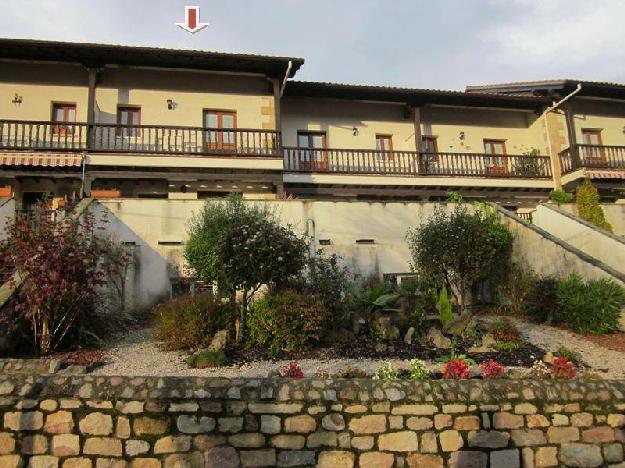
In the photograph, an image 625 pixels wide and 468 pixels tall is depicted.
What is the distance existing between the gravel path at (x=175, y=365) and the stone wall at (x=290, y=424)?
7.39 feet

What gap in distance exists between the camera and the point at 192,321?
8.48m

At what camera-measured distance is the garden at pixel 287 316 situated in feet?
24.8

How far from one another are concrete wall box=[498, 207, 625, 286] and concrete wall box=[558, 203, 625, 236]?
370cm

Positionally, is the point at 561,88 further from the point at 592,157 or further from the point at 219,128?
the point at 219,128

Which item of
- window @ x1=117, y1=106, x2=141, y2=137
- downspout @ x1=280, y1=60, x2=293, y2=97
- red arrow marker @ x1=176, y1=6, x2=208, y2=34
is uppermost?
red arrow marker @ x1=176, y1=6, x2=208, y2=34

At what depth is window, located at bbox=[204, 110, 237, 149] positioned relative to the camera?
16.8 meters

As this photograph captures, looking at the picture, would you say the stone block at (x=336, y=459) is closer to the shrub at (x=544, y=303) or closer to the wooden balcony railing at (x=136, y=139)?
the shrub at (x=544, y=303)

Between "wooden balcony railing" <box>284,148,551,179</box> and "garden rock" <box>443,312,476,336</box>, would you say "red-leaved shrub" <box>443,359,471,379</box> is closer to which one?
"garden rock" <box>443,312,476,336</box>

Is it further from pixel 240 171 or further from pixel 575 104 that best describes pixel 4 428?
pixel 575 104

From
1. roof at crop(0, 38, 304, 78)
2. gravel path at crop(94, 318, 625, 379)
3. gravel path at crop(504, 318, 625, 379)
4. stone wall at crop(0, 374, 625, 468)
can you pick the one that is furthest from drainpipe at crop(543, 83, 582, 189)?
stone wall at crop(0, 374, 625, 468)

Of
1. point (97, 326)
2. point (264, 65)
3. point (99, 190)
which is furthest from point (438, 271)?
point (99, 190)

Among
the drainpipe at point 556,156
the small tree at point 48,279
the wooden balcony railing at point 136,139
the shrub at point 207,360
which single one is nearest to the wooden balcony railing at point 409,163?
the drainpipe at point 556,156

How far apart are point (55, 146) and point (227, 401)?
13624 mm

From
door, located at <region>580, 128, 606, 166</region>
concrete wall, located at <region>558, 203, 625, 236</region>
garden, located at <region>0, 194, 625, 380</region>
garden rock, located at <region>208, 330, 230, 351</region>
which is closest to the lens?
garden, located at <region>0, 194, 625, 380</region>
